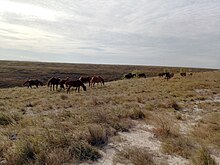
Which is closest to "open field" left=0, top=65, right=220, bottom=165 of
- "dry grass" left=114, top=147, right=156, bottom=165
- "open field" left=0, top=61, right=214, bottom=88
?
"dry grass" left=114, top=147, right=156, bottom=165

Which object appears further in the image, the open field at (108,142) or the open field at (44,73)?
the open field at (44,73)

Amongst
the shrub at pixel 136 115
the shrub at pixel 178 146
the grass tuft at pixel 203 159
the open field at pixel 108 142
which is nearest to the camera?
the grass tuft at pixel 203 159

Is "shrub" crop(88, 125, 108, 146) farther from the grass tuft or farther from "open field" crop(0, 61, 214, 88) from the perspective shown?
"open field" crop(0, 61, 214, 88)

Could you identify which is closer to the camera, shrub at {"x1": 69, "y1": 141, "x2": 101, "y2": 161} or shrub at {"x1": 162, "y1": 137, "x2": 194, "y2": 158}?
shrub at {"x1": 69, "y1": 141, "x2": 101, "y2": 161}

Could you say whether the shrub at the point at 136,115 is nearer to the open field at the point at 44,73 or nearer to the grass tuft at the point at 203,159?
the grass tuft at the point at 203,159

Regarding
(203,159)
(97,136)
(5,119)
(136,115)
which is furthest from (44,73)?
(203,159)

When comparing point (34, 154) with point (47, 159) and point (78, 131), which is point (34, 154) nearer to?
point (47, 159)

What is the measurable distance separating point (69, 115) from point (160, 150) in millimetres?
5219

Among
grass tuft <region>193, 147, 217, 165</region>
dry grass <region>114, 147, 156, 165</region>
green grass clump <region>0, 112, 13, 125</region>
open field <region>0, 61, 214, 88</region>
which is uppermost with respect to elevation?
grass tuft <region>193, 147, 217, 165</region>

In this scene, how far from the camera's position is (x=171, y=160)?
6957mm

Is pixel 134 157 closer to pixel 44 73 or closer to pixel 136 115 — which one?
pixel 136 115

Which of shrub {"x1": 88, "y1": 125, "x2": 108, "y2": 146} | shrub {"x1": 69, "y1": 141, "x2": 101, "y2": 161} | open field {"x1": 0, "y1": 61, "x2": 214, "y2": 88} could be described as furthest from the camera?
open field {"x1": 0, "y1": 61, "x2": 214, "y2": 88}

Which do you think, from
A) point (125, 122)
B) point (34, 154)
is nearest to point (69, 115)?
point (125, 122)

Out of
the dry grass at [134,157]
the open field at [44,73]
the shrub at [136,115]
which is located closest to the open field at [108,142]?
the dry grass at [134,157]
